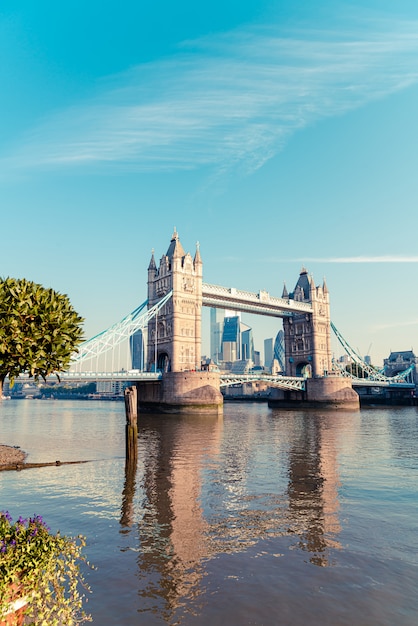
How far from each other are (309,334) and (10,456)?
8061 cm

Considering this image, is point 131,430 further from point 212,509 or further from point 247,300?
point 247,300

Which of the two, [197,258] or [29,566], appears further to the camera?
[197,258]

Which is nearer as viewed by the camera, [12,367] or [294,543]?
[12,367]

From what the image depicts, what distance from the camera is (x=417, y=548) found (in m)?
10.7

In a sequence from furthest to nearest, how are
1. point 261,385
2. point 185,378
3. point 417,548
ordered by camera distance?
point 261,385 < point 185,378 < point 417,548

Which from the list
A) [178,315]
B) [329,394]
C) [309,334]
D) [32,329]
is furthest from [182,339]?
[32,329]

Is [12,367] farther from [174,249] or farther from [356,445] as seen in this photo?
[174,249]

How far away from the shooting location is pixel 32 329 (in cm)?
854

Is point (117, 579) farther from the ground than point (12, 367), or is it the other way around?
point (12, 367)

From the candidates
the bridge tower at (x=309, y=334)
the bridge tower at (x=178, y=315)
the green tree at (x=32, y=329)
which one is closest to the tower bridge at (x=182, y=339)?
the bridge tower at (x=178, y=315)

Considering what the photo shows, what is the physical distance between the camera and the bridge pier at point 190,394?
60938 millimetres

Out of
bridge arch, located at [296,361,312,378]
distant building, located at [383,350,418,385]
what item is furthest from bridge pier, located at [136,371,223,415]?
distant building, located at [383,350,418,385]

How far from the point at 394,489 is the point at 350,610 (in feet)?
35.4

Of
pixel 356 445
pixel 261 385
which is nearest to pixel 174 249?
pixel 356 445
